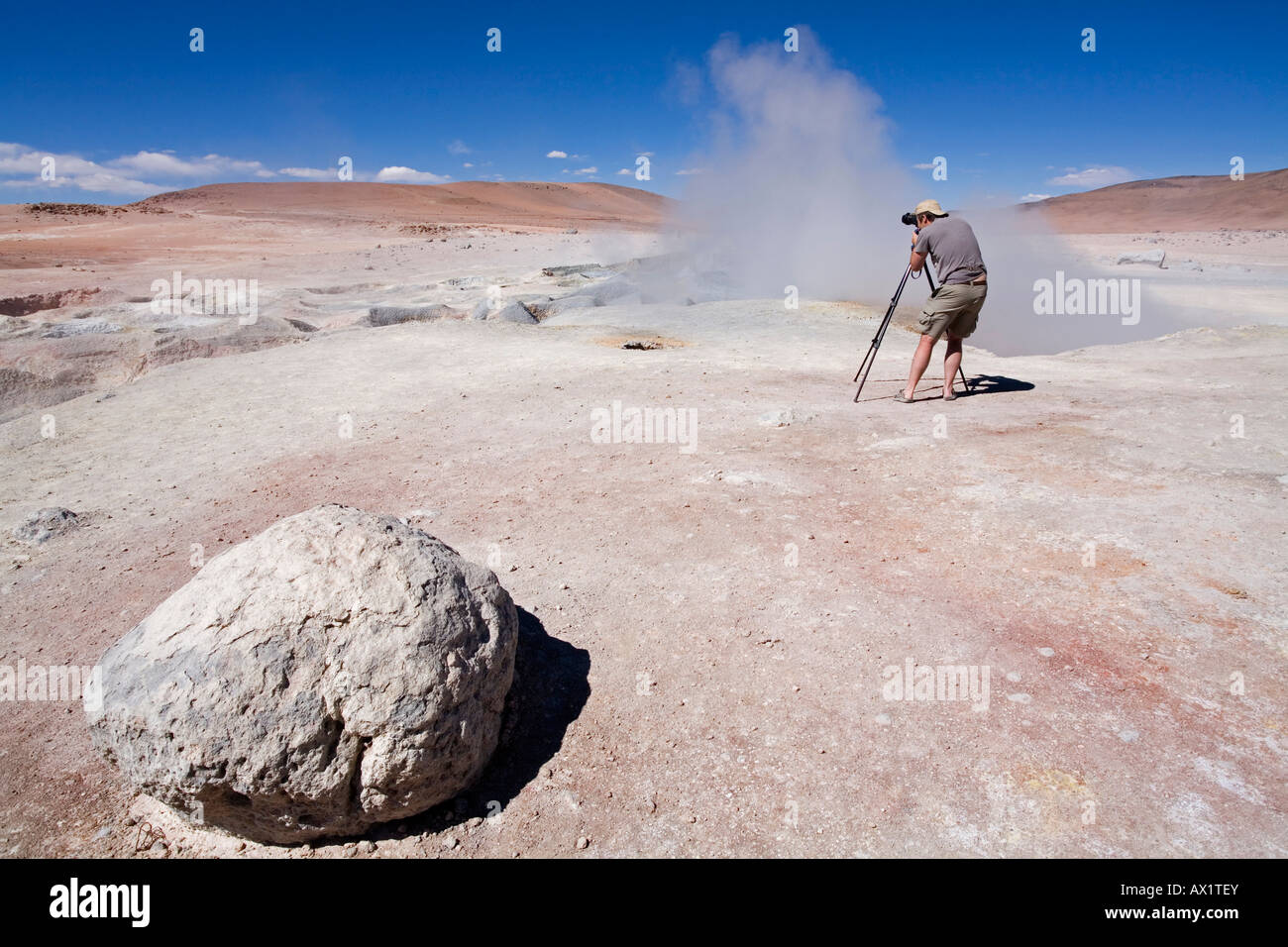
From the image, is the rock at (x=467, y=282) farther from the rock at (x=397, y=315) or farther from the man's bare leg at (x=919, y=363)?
the man's bare leg at (x=919, y=363)

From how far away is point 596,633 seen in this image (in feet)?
11.2

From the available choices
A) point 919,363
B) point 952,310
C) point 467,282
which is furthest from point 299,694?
point 467,282

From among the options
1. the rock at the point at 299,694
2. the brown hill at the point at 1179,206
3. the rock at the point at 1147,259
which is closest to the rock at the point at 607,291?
the rock at the point at 299,694

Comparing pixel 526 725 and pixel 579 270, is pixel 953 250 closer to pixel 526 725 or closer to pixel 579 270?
pixel 526 725

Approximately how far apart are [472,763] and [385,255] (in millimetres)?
26302

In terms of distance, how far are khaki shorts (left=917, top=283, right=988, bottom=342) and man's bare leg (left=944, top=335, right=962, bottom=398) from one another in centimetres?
7

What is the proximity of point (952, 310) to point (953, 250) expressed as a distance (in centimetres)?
50

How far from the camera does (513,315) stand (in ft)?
37.6

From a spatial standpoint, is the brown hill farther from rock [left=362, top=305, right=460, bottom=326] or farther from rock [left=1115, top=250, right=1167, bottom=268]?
rock [left=362, top=305, right=460, bottom=326]

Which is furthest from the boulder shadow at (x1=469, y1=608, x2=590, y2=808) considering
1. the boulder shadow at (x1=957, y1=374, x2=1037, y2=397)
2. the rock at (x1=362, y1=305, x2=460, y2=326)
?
the rock at (x1=362, y1=305, x2=460, y2=326)

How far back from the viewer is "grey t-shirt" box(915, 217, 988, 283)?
253 inches

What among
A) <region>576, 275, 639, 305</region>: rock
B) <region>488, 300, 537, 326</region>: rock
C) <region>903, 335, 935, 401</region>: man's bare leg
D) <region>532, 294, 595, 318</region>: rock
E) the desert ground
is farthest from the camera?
<region>576, 275, 639, 305</region>: rock

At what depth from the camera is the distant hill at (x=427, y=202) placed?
54.4m
